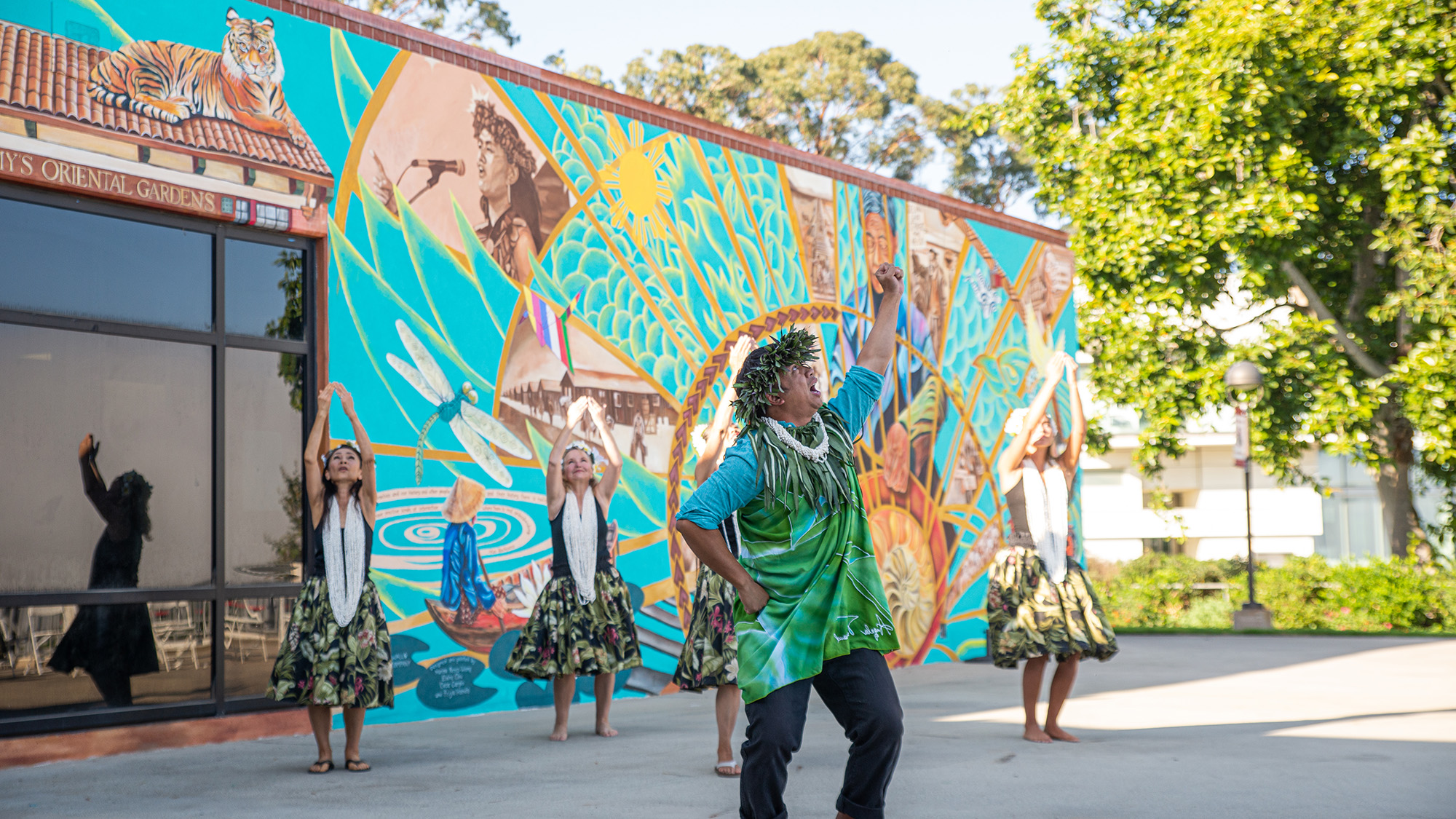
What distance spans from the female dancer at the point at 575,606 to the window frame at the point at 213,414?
1.62 metres

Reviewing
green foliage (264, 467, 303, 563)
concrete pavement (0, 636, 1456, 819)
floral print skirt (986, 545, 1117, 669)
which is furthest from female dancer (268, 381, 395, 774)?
floral print skirt (986, 545, 1117, 669)

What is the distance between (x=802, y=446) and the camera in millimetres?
4066

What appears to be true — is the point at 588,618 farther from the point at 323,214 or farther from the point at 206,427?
the point at 323,214

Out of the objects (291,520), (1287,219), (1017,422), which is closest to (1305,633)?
(1287,219)

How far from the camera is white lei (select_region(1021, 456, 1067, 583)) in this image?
751cm

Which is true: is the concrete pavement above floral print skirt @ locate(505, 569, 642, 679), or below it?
below

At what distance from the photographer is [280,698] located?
6.49 metres

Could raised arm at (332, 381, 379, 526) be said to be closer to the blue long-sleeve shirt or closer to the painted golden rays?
the blue long-sleeve shirt

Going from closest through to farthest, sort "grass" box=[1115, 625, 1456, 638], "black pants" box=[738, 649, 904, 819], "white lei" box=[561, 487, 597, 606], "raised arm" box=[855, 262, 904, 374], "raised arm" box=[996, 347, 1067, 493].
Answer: "black pants" box=[738, 649, 904, 819], "raised arm" box=[855, 262, 904, 374], "raised arm" box=[996, 347, 1067, 493], "white lei" box=[561, 487, 597, 606], "grass" box=[1115, 625, 1456, 638]

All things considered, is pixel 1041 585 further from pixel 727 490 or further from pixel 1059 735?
pixel 727 490

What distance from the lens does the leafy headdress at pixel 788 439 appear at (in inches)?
156

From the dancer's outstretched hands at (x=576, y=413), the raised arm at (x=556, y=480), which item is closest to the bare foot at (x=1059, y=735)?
the raised arm at (x=556, y=480)

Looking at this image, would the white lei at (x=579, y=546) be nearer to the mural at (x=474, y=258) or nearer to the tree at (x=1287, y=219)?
the mural at (x=474, y=258)

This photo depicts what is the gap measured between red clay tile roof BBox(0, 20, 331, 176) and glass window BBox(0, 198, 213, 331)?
597 mm
